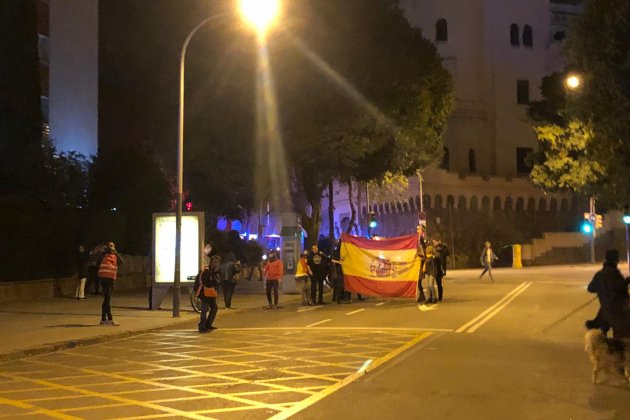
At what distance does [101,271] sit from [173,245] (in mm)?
3895

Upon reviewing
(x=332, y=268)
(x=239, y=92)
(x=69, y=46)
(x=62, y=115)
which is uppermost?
(x=69, y=46)

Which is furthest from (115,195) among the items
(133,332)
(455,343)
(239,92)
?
(455,343)

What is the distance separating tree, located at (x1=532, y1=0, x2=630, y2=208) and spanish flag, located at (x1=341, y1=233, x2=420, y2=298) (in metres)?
6.07

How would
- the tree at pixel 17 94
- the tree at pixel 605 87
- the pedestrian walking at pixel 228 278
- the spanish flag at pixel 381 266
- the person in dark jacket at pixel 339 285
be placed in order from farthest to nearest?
1. the tree at pixel 17 94
2. the person in dark jacket at pixel 339 285
3. the spanish flag at pixel 381 266
4. the pedestrian walking at pixel 228 278
5. the tree at pixel 605 87

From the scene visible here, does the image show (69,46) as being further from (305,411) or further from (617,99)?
(305,411)

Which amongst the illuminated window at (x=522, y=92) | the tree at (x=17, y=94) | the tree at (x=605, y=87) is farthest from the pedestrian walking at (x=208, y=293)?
the illuminated window at (x=522, y=92)

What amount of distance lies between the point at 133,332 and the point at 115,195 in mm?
18063

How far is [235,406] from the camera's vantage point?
26.4ft

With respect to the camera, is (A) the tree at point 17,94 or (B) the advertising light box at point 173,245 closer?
(B) the advertising light box at point 173,245

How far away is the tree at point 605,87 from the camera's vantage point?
14367 mm

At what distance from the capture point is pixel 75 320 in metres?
17.3

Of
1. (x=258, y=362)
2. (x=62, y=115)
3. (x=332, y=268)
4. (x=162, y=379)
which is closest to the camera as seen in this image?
(x=162, y=379)

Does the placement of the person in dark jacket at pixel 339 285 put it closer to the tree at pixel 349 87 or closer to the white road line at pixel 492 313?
the tree at pixel 349 87

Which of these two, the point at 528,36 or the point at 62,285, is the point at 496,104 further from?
the point at 62,285
